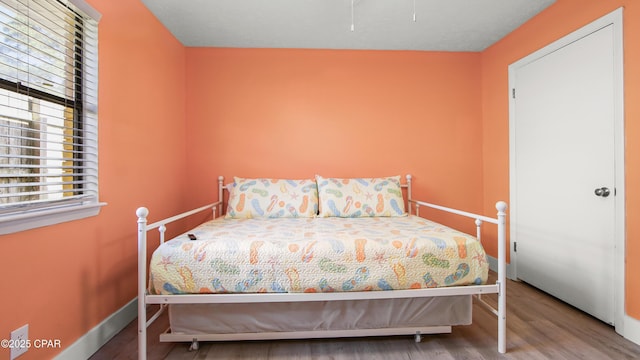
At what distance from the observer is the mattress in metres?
1.33

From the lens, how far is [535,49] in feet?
7.12

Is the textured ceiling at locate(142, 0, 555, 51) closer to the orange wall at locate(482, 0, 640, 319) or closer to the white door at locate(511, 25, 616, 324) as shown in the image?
the orange wall at locate(482, 0, 640, 319)

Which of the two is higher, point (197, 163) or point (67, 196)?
point (197, 163)

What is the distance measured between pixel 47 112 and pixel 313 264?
1414mm

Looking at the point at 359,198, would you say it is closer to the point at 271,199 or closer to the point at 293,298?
the point at 271,199

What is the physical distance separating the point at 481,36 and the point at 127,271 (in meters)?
3.25

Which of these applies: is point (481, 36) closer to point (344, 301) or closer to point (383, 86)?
point (383, 86)

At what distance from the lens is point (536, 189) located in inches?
86.5

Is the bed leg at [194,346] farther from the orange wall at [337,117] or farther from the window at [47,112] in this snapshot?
the orange wall at [337,117]

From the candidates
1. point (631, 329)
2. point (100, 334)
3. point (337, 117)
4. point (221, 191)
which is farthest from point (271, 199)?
point (631, 329)

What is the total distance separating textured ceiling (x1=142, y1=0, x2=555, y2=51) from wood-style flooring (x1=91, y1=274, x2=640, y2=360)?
215 centimetres

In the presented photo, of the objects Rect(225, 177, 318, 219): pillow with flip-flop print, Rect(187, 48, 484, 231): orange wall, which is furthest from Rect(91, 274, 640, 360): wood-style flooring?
Rect(187, 48, 484, 231): orange wall

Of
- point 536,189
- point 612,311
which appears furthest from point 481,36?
point 612,311

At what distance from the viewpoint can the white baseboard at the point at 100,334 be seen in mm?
1328
